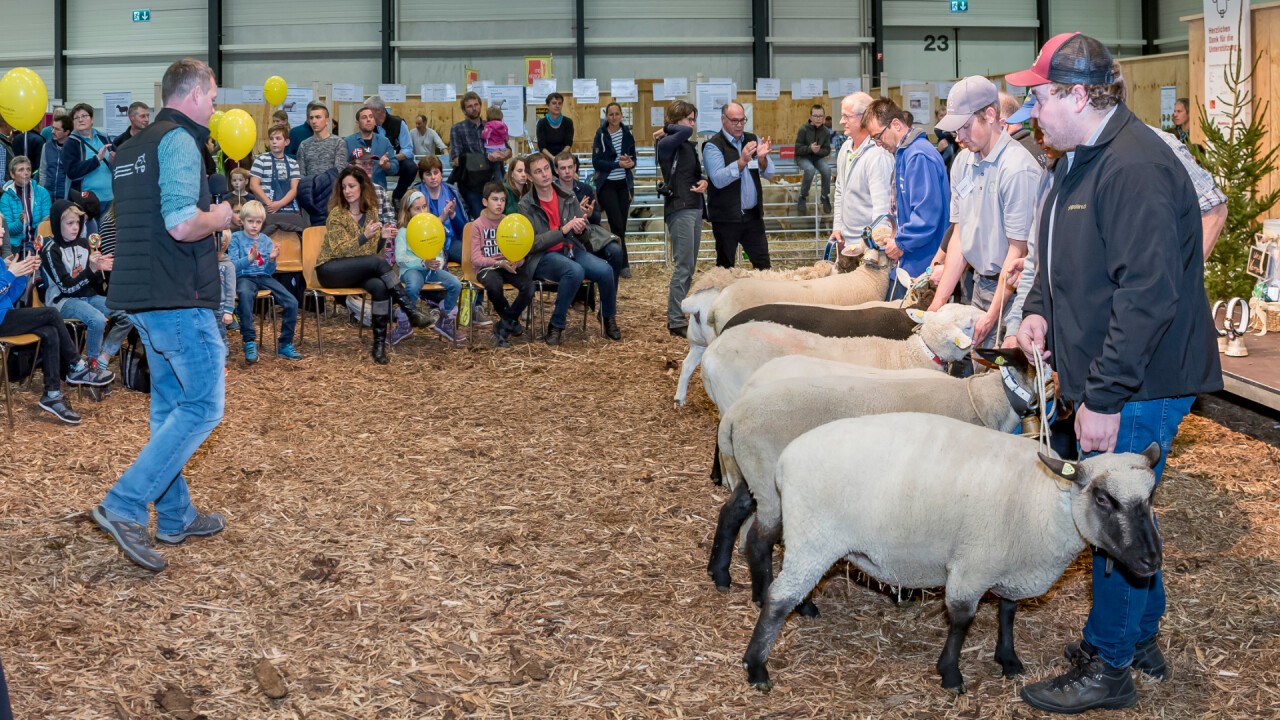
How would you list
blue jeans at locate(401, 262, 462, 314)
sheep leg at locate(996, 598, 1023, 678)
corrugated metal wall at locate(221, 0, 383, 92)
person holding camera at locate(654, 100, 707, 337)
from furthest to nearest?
1. corrugated metal wall at locate(221, 0, 383, 92)
2. person holding camera at locate(654, 100, 707, 337)
3. blue jeans at locate(401, 262, 462, 314)
4. sheep leg at locate(996, 598, 1023, 678)

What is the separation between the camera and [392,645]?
3906 mm

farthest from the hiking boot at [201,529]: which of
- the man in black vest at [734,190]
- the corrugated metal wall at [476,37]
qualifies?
the corrugated metal wall at [476,37]

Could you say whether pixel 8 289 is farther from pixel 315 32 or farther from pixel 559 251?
pixel 315 32

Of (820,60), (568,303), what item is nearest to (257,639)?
(568,303)

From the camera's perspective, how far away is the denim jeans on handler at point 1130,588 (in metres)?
3.17

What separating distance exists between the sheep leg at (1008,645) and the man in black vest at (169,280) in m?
3.03

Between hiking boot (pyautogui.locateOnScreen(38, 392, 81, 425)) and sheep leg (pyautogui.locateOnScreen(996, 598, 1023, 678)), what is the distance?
5438mm

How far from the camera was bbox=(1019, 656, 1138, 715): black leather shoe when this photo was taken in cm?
334

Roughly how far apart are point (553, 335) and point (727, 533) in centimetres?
505

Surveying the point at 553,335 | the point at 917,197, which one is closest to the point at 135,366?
the point at 553,335

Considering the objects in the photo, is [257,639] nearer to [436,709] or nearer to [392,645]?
[392,645]

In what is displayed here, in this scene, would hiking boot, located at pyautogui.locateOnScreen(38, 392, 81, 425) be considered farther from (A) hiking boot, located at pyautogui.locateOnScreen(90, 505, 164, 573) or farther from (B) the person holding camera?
(B) the person holding camera

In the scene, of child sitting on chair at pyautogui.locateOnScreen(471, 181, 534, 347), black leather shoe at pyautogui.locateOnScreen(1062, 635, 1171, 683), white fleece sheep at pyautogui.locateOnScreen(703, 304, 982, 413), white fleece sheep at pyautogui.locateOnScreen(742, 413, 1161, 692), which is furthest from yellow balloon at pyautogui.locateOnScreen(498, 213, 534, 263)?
black leather shoe at pyautogui.locateOnScreen(1062, 635, 1171, 683)

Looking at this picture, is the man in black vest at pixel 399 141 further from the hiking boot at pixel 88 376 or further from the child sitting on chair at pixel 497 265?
the hiking boot at pixel 88 376
